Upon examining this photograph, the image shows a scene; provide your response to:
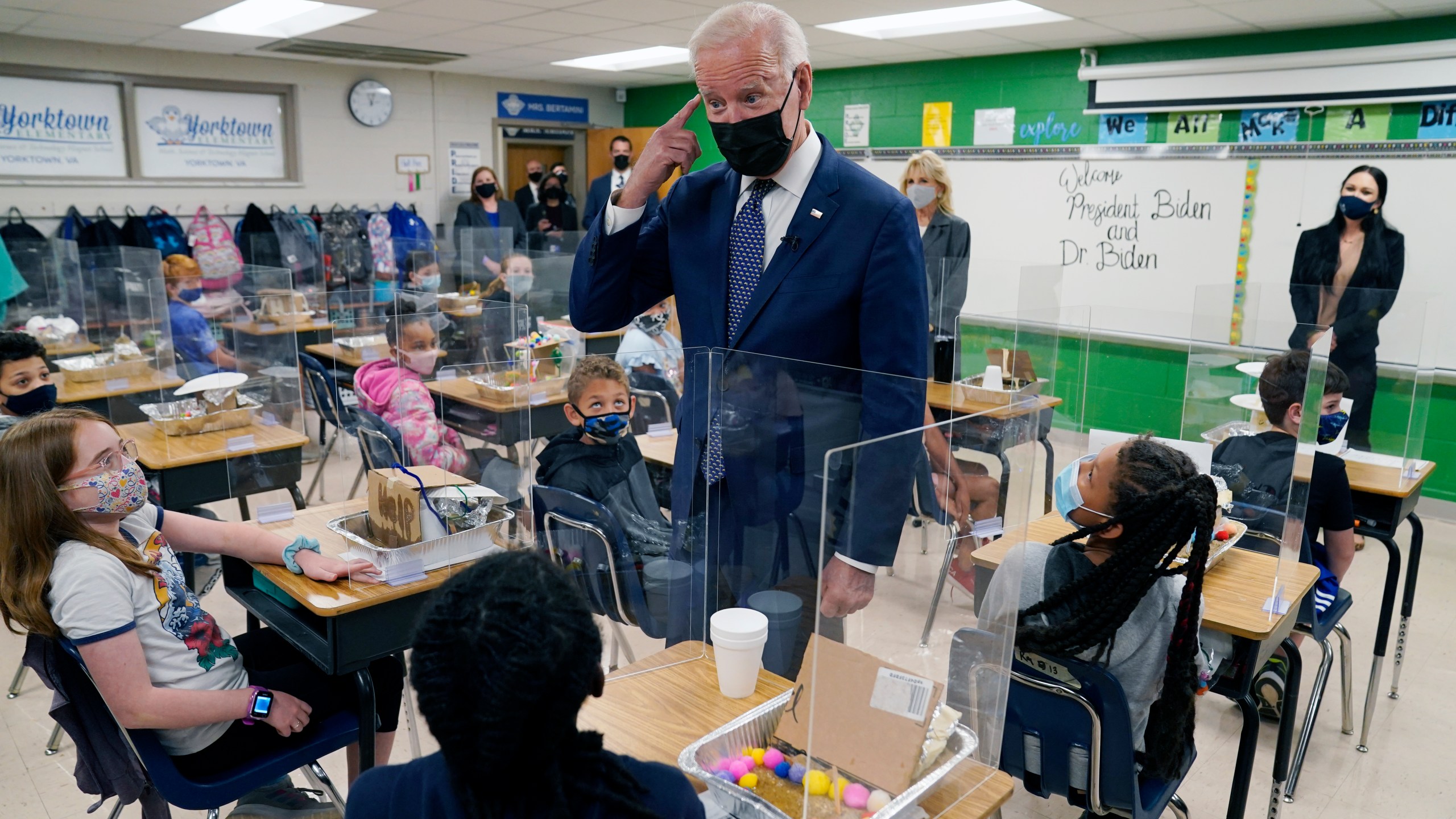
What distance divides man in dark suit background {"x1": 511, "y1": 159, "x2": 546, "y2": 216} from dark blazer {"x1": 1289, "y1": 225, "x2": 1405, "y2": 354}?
6388 millimetres

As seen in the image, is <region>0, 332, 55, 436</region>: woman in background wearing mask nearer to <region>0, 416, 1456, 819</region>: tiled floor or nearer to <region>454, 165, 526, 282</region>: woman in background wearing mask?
<region>0, 416, 1456, 819</region>: tiled floor

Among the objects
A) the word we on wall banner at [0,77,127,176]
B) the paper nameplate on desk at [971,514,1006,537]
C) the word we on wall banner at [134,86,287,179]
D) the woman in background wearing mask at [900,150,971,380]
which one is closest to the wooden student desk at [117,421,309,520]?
the paper nameplate on desk at [971,514,1006,537]

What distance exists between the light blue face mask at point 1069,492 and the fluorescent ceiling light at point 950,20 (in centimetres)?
395

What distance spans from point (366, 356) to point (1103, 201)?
4.67 meters

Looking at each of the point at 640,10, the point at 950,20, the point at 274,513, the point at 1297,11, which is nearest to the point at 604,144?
the point at 640,10

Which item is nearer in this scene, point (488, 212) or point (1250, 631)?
point (1250, 631)

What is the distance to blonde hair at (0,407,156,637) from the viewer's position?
1577 millimetres

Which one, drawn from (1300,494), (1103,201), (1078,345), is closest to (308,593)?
(1300,494)

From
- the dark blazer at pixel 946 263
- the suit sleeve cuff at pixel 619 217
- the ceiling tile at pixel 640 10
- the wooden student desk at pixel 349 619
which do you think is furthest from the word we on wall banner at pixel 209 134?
the suit sleeve cuff at pixel 619 217

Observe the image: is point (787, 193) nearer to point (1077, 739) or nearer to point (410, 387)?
point (1077, 739)

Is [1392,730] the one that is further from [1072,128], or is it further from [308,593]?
[1072,128]

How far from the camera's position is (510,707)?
0.83 metres

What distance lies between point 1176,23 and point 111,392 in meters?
5.64

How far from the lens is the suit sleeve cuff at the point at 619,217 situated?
1.68 metres
